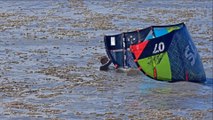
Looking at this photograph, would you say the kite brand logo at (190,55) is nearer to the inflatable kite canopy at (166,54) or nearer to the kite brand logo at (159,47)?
the inflatable kite canopy at (166,54)

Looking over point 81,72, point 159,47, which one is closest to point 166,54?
point 159,47

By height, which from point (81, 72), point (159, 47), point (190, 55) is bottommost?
point (81, 72)

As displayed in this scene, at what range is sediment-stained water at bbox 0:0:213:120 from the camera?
63.1 ft

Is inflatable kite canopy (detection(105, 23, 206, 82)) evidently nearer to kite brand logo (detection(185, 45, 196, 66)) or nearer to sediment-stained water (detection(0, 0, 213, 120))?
kite brand logo (detection(185, 45, 196, 66))

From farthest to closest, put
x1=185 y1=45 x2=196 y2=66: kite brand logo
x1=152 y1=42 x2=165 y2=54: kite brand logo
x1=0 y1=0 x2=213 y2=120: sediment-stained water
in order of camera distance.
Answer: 1. x1=185 y1=45 x2=196 y2=66: kite brand logo
2. x1=152 y1=42 x2=165 y2=54: kite brand logo
3. x1=0 y1=0 x2=213 y2=120: sediment-stained water

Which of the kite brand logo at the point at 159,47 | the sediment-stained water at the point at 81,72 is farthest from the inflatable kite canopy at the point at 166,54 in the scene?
the sediment-stained water at the point at 81,72

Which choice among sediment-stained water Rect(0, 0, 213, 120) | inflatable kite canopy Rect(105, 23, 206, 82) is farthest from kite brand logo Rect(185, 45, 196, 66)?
sediment-stained water Rect(0, 0, 213, 120)

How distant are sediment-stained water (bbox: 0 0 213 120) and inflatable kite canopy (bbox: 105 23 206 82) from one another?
26cm

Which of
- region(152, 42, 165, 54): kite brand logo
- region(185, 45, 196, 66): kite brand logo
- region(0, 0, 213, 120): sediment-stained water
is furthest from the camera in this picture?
region(185, 45, 196, 66): kite brand logo

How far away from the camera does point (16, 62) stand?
24688 mm

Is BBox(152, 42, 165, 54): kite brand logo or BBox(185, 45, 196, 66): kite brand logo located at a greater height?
BBox(152, 42, 165, 54): kite brand logo

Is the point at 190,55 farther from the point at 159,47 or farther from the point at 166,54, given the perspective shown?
the point at 159,47

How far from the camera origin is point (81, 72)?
23.6m

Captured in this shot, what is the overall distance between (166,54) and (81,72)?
2.42 m
